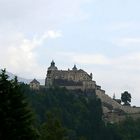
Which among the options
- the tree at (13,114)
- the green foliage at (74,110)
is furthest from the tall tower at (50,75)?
the tree at (13,114)

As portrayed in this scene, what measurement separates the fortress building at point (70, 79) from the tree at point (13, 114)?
14469 cm

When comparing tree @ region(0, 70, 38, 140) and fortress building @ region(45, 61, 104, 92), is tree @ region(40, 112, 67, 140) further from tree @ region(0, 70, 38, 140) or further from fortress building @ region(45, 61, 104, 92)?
fortress building @ region(45, 61, 104, 92)

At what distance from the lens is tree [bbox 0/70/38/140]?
28969 mm

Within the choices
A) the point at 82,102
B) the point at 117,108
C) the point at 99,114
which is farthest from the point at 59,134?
the point at 117,108

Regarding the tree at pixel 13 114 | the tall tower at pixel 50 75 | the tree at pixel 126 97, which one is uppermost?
the tall tower at pixel 50 75

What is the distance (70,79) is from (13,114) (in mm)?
154458

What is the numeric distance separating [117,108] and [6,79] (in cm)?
14758

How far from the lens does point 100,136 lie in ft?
442

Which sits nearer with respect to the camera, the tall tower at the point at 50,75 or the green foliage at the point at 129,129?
the green foliage at the point at 129,129

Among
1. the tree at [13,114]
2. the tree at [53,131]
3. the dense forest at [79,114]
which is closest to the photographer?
the tree at [13,114]

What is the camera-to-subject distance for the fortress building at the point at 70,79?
178 m

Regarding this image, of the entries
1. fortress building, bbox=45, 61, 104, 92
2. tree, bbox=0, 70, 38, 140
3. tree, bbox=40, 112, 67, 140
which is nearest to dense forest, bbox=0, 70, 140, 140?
fortress building, bbox=45, 61, 104, 92

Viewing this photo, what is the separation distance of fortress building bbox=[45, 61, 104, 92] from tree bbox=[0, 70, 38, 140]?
5696 inches

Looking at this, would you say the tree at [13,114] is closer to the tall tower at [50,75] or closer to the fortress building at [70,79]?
the fortress building at [70,79]
